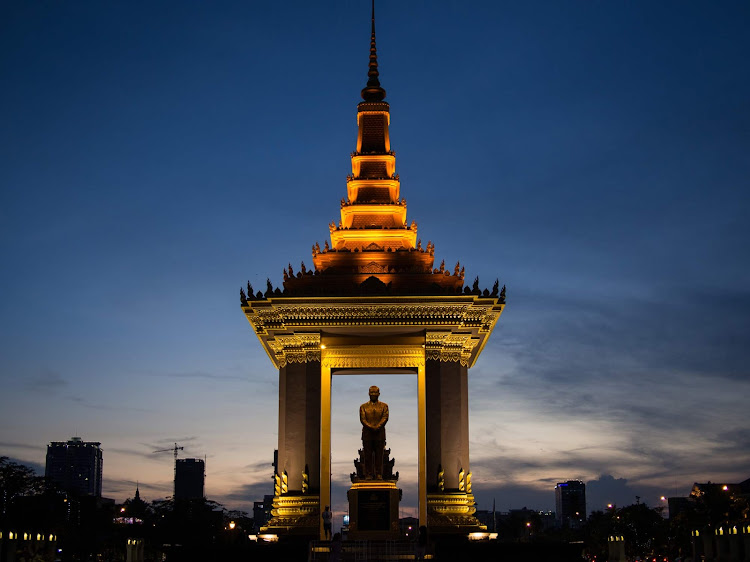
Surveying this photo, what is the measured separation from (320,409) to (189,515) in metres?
51.9

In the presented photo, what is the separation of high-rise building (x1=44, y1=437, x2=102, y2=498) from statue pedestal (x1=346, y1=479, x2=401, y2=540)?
143 m

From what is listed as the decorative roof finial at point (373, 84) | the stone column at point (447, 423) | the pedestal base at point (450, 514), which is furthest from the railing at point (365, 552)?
the decorative roof finial at point (373, 84)

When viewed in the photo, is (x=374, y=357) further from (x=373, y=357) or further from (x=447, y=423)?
(x=447, y=423)

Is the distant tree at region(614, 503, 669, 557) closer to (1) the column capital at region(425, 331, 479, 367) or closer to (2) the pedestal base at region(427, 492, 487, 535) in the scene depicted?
(2) the pedestal base at region(427, 492, 487, 535)

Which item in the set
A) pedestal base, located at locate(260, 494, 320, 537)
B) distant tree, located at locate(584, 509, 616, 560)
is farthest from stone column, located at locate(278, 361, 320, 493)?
distant tree, located at locate(584, 509, 616, 560)

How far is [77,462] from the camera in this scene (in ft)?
586

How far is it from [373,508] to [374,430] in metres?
3.12

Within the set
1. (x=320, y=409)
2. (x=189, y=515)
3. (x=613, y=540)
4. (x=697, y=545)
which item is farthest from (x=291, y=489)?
(x=189, y=515)

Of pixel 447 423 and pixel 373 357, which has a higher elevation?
pixel 373 357

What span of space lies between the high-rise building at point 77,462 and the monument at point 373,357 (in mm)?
140709

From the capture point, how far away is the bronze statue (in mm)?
40219

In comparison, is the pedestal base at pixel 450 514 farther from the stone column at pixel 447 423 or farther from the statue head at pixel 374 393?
the statue head at pixel 374 393

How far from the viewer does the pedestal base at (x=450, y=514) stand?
128 ft

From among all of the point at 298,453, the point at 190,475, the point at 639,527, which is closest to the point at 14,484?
the point at 298,453
